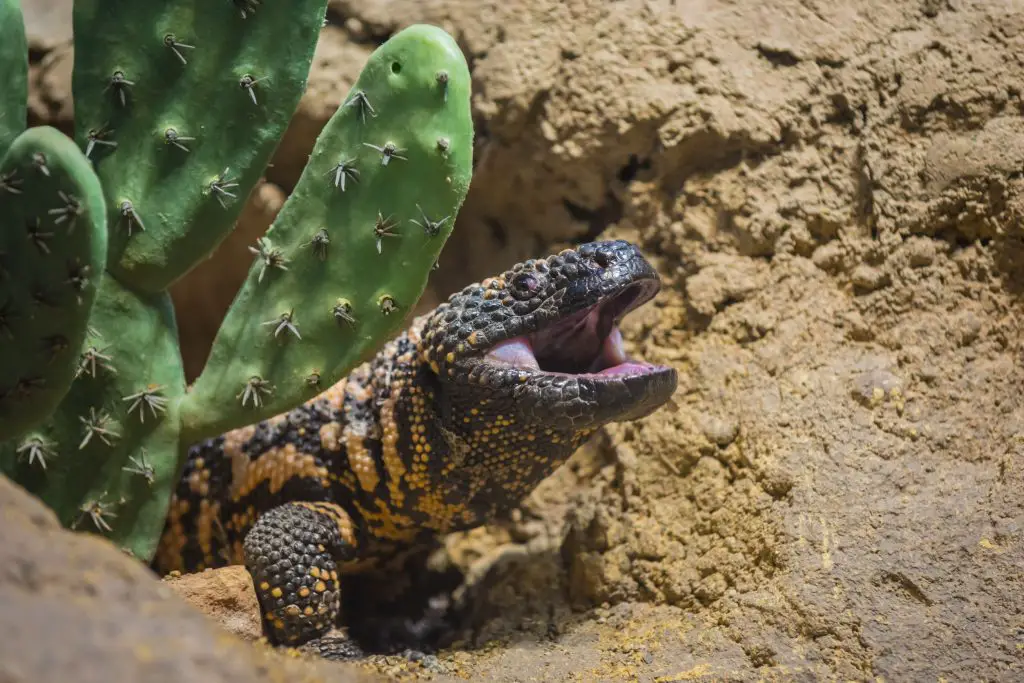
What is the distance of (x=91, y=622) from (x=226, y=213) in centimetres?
138

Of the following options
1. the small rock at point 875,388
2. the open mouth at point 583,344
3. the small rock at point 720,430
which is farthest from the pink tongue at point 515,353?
the small rock at point 875,388

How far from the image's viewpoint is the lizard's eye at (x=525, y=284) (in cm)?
273

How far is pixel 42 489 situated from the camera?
245 centimetres

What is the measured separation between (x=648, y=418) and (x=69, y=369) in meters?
1.87

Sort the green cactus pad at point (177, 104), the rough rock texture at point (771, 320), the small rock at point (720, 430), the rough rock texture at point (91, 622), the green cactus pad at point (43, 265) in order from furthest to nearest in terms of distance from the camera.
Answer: the small rock at point (720, 430) < the rough rock texture at point (771, 320) < the green cactus pad at point (177, 104) < the green cactus pad at point (43, 265) < the rough rock texture at point (91, 622)

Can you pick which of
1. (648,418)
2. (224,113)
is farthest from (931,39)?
(224,113)

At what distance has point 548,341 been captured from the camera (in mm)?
2854

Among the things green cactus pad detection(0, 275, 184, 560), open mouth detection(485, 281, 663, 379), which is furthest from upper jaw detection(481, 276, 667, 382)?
green cactus pad detection(0, 275, 184, 560)

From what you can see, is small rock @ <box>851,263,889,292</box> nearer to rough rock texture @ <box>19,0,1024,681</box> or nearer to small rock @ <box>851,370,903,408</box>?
rough rock texture @ <box>19,0,1024,681</box>

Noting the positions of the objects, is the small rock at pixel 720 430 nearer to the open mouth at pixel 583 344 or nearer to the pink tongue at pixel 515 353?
the open mouth at pixel 583 344

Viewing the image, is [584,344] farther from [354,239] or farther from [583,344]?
[354,239]

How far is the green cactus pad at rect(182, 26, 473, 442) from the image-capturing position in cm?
241

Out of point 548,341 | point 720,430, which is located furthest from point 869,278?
point 548,341

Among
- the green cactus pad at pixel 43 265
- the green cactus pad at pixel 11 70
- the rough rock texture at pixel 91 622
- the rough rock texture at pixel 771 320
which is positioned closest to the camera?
the rough rock texture at pixel 91 622
